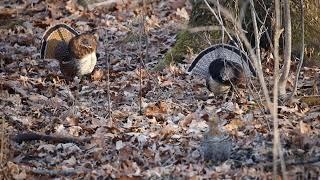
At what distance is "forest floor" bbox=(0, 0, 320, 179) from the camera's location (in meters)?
5.94

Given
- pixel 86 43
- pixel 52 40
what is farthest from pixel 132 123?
pixel 52 40

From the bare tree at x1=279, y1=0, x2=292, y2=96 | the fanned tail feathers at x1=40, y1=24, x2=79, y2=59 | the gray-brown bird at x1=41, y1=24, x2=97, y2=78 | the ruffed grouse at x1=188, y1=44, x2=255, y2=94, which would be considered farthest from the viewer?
the fanned tail feathers at x1=40, y1=24, x2=79, y2=59

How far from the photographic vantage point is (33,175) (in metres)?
5.96

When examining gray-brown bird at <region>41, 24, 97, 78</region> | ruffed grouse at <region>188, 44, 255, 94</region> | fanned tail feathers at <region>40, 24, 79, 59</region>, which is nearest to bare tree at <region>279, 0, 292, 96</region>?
ruffed grouse at <region>188, 44, 255, 94</region>

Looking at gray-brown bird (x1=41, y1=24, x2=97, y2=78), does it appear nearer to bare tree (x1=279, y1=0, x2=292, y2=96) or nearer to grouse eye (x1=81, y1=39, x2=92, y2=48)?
grouse eye (x1=81, y1=39, x2=92, y2=48)

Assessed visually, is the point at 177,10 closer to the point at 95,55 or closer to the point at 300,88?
the point at 95,55

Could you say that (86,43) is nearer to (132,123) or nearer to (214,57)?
(214,57)

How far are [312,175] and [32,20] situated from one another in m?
9.07

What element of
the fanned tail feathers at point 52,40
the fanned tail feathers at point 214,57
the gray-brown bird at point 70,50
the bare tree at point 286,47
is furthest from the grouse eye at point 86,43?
the bare tree at point 286,47

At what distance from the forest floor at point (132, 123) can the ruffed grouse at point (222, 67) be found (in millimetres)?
196

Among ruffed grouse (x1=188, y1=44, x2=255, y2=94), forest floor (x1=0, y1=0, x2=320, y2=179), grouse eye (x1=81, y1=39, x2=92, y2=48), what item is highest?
grouse eye (x1=81, y1=39, x2=92, y2=48)

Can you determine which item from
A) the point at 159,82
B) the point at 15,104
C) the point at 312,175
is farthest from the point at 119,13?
the point at 312,175

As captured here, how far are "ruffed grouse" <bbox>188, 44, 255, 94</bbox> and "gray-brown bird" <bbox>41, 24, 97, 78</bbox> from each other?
212 centimetres

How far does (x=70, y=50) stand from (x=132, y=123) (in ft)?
10.2
